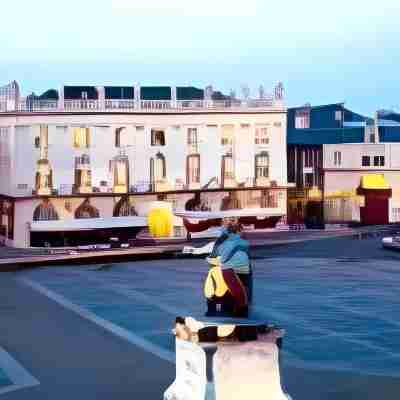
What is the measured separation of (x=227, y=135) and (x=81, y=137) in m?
10.3

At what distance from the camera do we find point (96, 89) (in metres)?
67.6

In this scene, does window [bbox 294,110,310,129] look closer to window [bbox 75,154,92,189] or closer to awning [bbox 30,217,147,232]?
awning [bbox 30,217,147,232]

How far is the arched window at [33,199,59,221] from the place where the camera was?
6247 cm

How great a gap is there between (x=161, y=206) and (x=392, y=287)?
4555 centimetres

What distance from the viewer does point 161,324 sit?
1427 cm

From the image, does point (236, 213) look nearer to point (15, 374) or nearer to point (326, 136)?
point (326, 136)

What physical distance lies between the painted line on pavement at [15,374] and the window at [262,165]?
186 ft

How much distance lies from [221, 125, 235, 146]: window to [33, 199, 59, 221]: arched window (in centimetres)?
1282

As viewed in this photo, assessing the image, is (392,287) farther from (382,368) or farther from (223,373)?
(223,373)

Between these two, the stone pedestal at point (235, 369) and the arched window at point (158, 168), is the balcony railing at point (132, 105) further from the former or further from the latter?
the stone pedestal at point (235, 369)

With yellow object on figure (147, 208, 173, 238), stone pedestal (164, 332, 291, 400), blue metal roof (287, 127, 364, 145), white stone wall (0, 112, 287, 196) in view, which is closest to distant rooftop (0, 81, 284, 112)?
white stone wall (0, 112, 287, 196)

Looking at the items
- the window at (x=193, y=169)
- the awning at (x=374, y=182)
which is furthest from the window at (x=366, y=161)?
the window at (x=193, y=169)

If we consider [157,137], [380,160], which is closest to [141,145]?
[157,137]

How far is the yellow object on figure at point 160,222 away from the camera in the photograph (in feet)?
209
